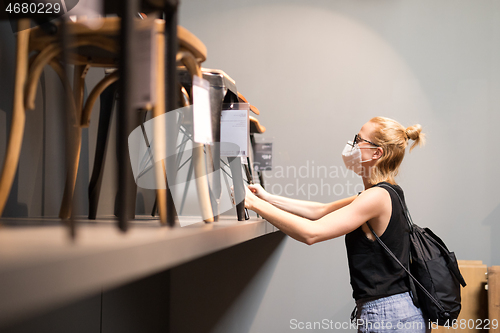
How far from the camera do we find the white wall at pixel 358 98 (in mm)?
2529

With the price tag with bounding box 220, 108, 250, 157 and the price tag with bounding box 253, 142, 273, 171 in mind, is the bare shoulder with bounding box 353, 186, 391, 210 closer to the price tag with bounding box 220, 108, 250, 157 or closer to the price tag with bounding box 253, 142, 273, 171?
the price tag with bounding box 220, 108, 250, 157

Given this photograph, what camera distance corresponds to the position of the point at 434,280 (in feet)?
4.55

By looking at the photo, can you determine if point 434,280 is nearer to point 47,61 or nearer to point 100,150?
point 100,150

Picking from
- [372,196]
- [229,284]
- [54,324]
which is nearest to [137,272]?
[372,196]

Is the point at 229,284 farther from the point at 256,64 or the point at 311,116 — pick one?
the point at 256,64

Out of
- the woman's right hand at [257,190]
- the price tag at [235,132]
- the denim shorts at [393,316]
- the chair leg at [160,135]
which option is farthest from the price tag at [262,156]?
the chair leg at [160,135]

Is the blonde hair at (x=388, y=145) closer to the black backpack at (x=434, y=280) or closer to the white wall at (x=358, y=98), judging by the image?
the black backpack at (x=434, y=280)

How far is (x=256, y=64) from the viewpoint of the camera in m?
2.79

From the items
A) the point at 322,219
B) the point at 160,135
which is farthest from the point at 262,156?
the point at 160,135

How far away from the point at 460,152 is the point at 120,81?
8.62 ft

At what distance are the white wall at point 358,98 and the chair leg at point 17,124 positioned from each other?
7.10 feet

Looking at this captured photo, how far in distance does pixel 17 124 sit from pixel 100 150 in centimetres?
38

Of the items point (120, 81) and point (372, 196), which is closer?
point (120, 81)

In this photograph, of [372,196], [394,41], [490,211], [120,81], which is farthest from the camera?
[394,41]
